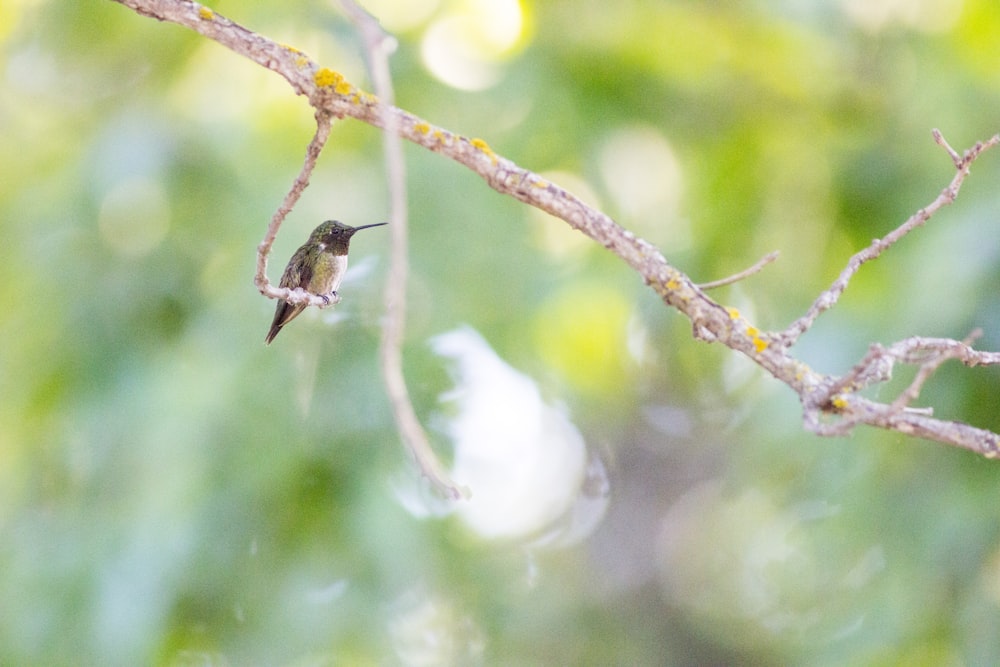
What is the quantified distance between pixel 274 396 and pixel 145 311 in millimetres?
830

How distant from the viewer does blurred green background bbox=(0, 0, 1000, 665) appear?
4848 mm

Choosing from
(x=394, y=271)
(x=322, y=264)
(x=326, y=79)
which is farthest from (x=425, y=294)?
(x=394, y=271)

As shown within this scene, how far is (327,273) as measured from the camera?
2.72 m

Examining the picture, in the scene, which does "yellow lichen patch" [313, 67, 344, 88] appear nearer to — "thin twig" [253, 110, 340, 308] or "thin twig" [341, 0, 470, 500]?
"thin twig" [253, 110, 340, 308]

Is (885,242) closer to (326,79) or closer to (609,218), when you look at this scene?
(609,218)

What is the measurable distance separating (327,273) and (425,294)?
9.63 feet

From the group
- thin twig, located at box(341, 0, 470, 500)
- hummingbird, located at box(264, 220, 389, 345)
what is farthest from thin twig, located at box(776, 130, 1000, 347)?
hummingbird, located at box(264, 220, 389, 345)

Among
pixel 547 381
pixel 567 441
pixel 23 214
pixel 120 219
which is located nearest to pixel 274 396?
pixel 120 219

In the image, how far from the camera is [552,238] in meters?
6.93

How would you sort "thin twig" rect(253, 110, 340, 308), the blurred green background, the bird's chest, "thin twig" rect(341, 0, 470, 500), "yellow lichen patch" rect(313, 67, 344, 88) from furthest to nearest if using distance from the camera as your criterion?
the blurred green background, the bird's chest, "yellow lichen patch" rect(313, 67, 344, 88), "thin twig" rect(253, 110, 340, 308), "thin twig" rect(341, 0, 470, 500)

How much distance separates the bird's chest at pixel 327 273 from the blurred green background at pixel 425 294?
1836 millimetres

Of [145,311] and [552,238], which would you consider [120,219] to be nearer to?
[145,311]

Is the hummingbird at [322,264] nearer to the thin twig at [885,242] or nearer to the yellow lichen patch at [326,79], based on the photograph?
the yellow lichen patch at [326,79]

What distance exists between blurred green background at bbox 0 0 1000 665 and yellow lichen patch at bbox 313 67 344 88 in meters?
2.59
